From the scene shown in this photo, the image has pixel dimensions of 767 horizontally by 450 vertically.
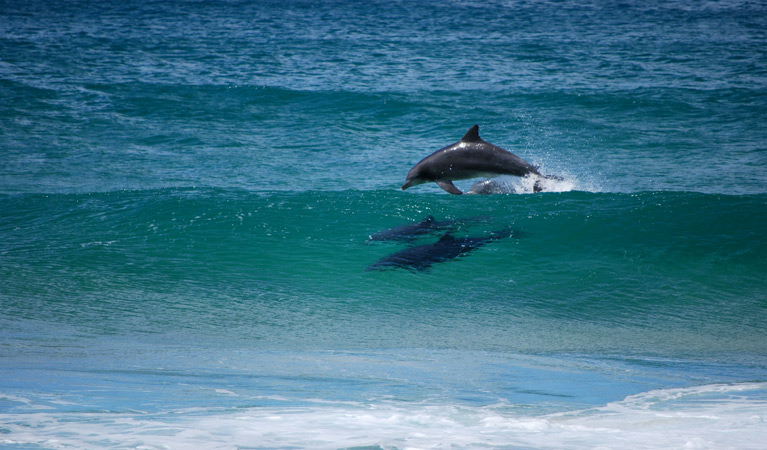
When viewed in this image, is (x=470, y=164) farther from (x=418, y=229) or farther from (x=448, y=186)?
(x=418, y=229)

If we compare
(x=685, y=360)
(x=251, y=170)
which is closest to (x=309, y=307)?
(x=685, y=360)

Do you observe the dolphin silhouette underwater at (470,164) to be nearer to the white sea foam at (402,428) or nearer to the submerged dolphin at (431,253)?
the submerged dolphin at (431,253)

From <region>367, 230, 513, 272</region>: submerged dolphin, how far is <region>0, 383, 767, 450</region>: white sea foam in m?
3.88

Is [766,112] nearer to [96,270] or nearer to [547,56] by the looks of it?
[547,56]

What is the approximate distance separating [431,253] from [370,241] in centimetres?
98

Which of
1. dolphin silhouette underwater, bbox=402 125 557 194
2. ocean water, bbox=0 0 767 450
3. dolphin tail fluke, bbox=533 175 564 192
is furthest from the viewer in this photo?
dolphin tail fluke, bbox=533 175 564 192

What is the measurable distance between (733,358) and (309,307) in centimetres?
350

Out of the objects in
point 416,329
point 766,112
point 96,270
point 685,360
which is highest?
point 766,112

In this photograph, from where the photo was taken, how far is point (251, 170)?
12125mm

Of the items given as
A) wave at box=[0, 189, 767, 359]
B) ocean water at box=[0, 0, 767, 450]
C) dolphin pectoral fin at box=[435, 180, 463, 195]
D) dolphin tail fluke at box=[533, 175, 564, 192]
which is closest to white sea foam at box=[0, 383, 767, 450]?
ocean water at box=[0, 0, 767, 450]

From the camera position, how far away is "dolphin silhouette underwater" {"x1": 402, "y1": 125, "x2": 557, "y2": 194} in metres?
8.41

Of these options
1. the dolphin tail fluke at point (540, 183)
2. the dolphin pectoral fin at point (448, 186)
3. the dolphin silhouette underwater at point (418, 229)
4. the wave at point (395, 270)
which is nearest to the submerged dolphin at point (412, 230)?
the dolphin silhouette underwater at point (418, 229)

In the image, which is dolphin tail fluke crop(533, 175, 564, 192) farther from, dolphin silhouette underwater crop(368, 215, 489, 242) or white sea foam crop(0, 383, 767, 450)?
white sea foam crop(0, 383, 767, 450)

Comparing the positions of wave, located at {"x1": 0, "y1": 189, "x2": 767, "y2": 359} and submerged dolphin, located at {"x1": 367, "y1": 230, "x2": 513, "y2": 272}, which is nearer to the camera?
wave, located at {"x1": 0, "y1": 189, "x2": 767, "y2": 359}
